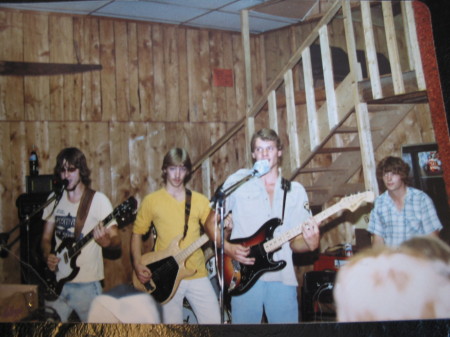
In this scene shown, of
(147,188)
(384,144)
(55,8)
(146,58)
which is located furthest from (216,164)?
(55,8)

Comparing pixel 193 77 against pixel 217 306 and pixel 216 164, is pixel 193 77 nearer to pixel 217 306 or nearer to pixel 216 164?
pixel 216 164

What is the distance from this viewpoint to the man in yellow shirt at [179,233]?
5.84ft

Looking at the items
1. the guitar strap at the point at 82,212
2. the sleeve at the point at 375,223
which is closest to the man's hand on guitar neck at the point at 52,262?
the guitar strap at the point at 82,212

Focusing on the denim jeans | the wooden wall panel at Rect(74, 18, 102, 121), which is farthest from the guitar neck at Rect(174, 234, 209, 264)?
the wooden wall panel at Rect(74, 18, 102, 121)

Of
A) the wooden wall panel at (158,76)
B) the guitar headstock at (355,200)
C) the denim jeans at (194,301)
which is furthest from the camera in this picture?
the wooden wall panel at (158,76)

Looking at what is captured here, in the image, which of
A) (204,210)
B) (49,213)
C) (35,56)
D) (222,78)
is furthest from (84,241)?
(222,78)

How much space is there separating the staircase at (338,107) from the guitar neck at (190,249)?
0.71 ft

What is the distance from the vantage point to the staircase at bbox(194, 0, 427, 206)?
1.81 m

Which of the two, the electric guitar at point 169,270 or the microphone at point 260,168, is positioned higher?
the microphone at point 260,168

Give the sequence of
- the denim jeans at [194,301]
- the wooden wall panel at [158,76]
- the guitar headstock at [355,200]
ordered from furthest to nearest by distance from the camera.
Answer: the wooden wall panel at [158,76], the denim jeans at [194,301], the guitar headstock at [355,200]

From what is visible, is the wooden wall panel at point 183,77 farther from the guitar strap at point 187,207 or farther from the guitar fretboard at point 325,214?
the guitar fretboard at point 325,214

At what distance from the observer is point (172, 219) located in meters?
1.81

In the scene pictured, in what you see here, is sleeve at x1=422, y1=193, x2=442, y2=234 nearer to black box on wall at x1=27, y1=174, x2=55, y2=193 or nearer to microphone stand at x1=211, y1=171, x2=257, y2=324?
microphone stand at x1=211, y1=171, x2=257, y2=324

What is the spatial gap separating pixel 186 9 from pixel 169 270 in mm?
1298
